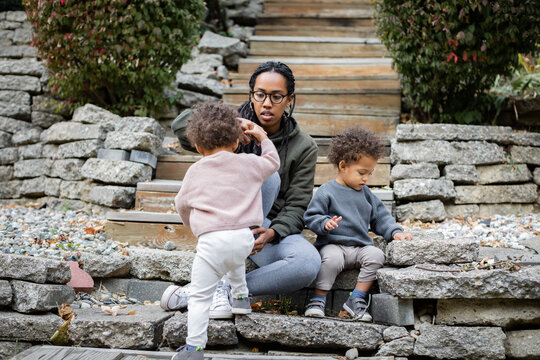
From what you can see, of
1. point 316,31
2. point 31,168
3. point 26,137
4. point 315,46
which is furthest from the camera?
point 316,31

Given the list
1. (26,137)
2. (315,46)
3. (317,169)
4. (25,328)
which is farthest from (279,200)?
(315,46)

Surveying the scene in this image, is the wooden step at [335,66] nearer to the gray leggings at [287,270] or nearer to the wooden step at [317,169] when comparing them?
the wooden step at [317,169]

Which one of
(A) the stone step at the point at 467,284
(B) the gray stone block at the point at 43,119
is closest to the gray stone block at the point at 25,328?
(A) the stone step at the point at 467,284

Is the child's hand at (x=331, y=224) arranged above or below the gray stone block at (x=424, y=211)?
above

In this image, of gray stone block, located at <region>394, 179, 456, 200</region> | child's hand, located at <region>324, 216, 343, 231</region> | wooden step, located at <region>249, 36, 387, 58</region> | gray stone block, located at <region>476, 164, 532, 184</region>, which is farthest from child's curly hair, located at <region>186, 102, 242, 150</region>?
wooden step, located at <region>249, 36, 387, 58</region>

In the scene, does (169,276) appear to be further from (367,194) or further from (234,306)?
(367,194)

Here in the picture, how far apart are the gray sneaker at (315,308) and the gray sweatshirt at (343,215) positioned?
0.31 metres

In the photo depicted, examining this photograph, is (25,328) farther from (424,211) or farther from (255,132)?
(424,211)

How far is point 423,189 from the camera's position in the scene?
364cm

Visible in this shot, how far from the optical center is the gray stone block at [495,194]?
377 centimetres

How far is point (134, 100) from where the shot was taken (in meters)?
4.70

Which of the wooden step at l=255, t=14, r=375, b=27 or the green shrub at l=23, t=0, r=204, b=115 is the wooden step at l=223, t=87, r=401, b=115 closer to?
the green shrub at l=23, t=0, r=204, b=115

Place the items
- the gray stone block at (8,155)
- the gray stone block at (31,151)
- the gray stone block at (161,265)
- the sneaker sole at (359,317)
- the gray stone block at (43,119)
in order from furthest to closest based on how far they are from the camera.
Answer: the gray stone block at (43,119), the gray stone block at (8,155), the gray stone block at (31,151), the gray stone block at (161,265), the sneaker sole at (359,317)

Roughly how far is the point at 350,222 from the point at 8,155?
368 centimetres
